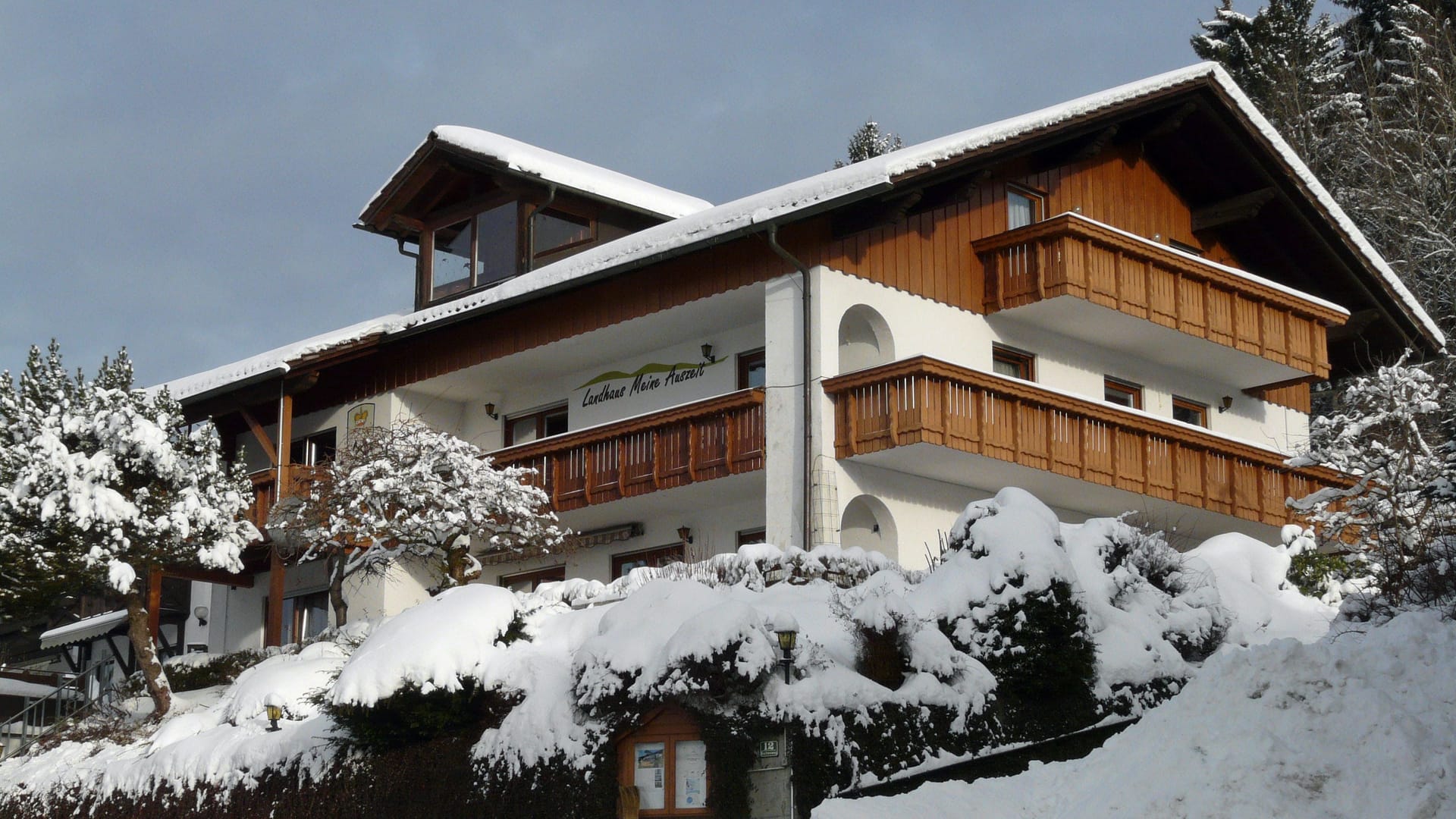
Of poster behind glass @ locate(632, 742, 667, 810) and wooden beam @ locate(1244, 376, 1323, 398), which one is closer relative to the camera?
poster behind glass @ locate(632, 742, 667, 810)

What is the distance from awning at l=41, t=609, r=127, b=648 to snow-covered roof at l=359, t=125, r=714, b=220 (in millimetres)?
8347

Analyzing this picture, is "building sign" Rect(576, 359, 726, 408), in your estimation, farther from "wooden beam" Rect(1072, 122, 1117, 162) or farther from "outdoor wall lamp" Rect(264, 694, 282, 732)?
"outdoor wall lamp" Rect(264, 694, 282, 732)

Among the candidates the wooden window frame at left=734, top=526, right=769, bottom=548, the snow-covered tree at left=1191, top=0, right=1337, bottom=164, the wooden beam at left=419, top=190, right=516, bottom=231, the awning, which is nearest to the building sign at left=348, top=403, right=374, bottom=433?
the wooden beam at left=419, top=190, right=516, bottom=231

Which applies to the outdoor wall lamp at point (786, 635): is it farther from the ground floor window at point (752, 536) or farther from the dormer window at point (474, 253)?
the dormer window at point (474, 253)

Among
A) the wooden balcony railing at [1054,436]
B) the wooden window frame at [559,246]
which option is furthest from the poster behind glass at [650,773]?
the wooden window frame at [559,246]

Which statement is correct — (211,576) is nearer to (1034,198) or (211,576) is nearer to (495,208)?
(495,208)

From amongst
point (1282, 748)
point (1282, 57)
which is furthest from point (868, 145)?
point (1282, 748)

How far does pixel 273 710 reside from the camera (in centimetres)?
1906

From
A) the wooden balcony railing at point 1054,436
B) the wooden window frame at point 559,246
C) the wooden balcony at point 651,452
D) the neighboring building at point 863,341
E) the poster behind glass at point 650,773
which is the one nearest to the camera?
the poster behind glass at point 650,773

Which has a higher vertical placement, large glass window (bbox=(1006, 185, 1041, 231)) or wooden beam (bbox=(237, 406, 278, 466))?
large glass window (bbox=(1006, 185, 1041, 231))

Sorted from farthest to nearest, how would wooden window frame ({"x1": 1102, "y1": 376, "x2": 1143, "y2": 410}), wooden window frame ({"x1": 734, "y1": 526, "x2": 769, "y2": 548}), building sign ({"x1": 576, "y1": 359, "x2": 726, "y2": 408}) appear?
wooden window frame ({"x1": 1102, "y1": 376, "x2": 1143, "y2": 410})
building sign ({"x1": 576, "y1": 359, "x2": 726, "y2": 408})
wooden window frame ({"x1": 734, "y1": 526, "x2": 769, "y2": 548})

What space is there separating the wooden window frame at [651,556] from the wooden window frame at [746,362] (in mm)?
2475

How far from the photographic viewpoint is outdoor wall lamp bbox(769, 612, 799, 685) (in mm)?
14828

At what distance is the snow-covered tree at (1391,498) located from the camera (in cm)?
1542
